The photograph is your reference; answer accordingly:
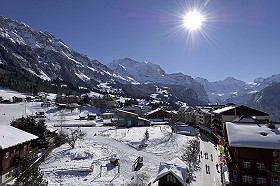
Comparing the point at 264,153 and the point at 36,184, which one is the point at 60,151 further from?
the point at 264,153

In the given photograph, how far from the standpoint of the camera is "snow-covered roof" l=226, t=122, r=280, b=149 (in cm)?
3338

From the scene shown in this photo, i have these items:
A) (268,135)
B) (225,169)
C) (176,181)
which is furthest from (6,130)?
(268,135)

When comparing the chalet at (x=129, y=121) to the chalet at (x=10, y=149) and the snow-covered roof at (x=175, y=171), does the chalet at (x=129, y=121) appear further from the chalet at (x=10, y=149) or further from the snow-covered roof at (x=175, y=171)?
the snow-covered roof at (x=175, y=171)

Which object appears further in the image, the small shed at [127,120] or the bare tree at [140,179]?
the small shed at [127,120]

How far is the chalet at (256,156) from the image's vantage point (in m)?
33.1

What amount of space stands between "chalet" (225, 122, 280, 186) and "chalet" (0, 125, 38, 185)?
101ft

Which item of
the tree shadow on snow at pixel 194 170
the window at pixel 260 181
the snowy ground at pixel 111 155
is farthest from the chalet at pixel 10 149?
the window at pixel 260 181

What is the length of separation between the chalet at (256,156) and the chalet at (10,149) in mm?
30931

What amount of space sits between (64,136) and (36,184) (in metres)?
34.1

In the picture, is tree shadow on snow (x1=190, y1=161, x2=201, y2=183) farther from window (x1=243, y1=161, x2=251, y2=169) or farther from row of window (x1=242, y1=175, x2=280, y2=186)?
window (x1=243, y1=161, x2=251, y2=169)

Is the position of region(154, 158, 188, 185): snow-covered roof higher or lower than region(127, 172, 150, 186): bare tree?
higher

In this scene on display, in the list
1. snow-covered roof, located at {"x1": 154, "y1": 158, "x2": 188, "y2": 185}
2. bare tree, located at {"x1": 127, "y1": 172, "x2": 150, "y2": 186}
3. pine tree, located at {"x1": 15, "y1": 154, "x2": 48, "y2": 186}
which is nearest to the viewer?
pine tree, located at {"x1": 15, "y1": 154, "x2": 48, "y2": 186}

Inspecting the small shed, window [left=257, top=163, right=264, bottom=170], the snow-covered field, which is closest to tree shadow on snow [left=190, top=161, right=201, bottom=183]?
the snow-covered field

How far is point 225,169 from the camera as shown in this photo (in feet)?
140
